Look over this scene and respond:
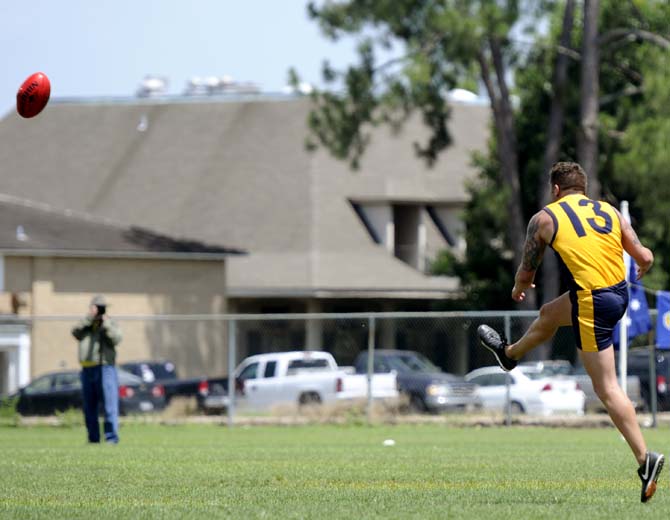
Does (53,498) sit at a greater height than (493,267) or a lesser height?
lesser

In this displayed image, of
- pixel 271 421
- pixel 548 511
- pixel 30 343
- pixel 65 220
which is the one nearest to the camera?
pixel 548 511

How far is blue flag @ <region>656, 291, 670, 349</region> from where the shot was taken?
22641mm

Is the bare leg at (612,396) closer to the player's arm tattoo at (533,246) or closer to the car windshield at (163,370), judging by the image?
the player's arm tattoo at (533,246)

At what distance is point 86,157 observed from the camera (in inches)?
2126

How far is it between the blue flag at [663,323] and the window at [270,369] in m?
11.2

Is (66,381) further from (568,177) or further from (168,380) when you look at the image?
(568,177)

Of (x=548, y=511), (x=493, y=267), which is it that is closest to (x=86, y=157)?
(x=493, y=267)

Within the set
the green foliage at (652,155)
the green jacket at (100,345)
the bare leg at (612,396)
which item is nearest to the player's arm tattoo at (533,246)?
the bare leg at (612,396)

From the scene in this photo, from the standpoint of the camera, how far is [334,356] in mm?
39438

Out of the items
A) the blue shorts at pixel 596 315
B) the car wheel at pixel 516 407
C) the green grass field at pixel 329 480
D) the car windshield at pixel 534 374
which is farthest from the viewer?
the car windshield at pixel 534 374

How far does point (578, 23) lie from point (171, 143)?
16.4 meters

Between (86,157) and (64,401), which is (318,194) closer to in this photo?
(86,157)

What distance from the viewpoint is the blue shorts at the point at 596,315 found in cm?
890

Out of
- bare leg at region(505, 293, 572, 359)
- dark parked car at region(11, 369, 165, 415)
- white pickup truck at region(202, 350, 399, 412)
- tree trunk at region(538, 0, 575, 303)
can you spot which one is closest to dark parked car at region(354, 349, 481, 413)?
white pickup truck at region(202, 350, 399, 412)
